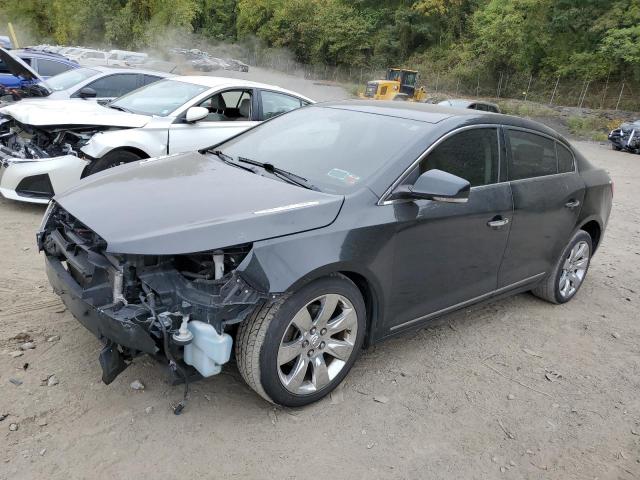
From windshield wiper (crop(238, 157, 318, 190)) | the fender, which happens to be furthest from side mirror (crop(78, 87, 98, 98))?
windshield wiper (crop(238, 157, 318, 190))

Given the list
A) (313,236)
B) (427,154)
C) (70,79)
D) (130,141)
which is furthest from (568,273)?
(70,79)

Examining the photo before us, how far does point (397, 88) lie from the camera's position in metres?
25.7

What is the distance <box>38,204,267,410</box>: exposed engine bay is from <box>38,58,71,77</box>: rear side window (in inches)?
443

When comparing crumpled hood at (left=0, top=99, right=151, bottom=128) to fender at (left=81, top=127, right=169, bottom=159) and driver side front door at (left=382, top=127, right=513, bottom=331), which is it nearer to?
fender at (left=81, top=127, right=169, bottom=159)

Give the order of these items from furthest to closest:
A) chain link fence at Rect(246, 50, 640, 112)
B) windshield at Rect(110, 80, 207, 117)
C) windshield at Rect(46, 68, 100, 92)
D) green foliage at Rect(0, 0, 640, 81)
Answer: green foliage at Rect(0, 0, 640, 81) → chain link fence at Rect(246, 50, 640, 112) → windshield at Rect(46, 68, 100, 92) → windshield at Rect(110, 80, 207, 117)

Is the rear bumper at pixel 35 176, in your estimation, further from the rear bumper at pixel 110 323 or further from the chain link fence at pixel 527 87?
the chain link fence at pixel 527 87

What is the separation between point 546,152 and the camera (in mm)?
4234

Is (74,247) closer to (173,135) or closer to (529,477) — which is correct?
(529,477)

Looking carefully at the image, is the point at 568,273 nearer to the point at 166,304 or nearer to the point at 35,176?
the point at 166,304

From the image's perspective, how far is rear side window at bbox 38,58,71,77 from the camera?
12.0 meters

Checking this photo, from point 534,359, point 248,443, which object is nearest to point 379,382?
point 248,443

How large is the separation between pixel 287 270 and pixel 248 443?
898 mm

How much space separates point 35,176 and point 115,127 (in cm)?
106

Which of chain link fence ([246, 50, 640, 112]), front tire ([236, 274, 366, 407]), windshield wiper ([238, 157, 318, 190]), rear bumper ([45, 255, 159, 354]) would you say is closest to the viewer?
rear bumper ([45, 255, 159, 354])
